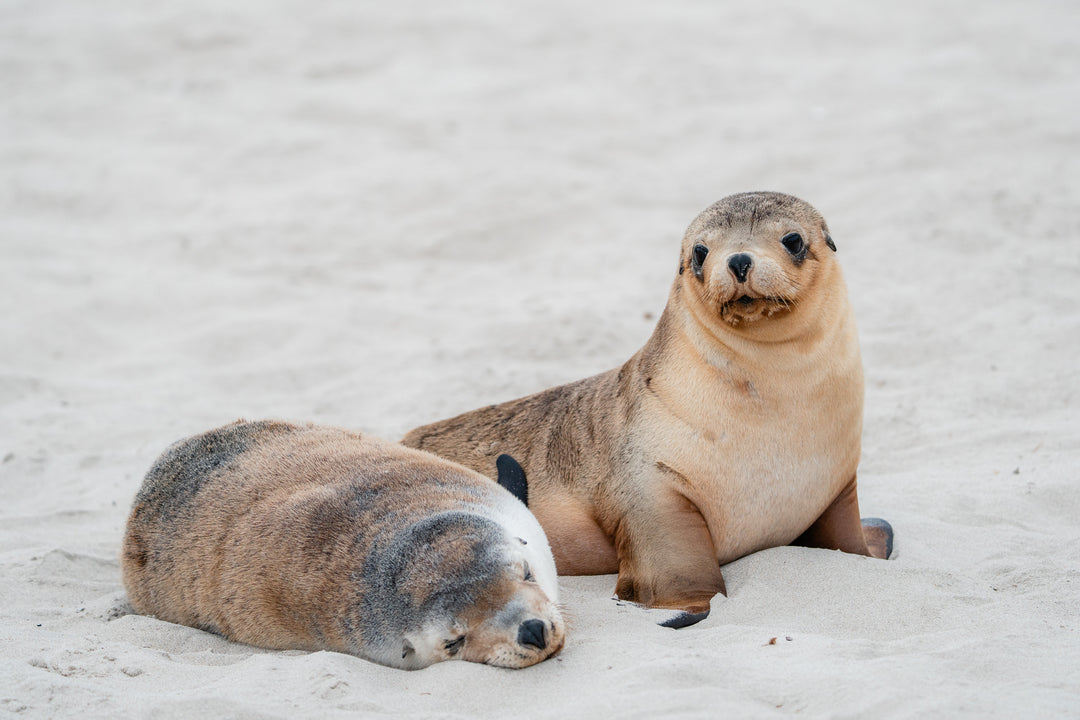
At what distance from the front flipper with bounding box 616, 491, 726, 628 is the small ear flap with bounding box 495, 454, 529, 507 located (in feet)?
1.53

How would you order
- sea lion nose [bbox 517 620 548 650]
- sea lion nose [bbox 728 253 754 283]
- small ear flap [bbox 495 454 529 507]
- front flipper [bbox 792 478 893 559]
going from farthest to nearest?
small ear flap [bbox 495 454 529 507] → front flipper [bbox 792 478 893 559] → sea lion nose [bbox 728 253 754 283] → sea lion nose [bbox 517 620 548 650]

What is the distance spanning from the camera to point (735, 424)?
3947mm

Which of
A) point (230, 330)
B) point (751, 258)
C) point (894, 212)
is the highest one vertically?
point (751, 258)

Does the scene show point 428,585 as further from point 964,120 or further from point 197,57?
point 197,57

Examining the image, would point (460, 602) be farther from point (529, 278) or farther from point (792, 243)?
point (529, 278)

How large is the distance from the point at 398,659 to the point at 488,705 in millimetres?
401

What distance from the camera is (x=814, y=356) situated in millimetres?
3951

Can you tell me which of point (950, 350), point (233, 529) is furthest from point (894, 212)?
point (233, 529)

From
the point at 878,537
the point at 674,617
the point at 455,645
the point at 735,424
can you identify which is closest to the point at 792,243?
the point at 735,424

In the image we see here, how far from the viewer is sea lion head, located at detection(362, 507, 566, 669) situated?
3.13 metres

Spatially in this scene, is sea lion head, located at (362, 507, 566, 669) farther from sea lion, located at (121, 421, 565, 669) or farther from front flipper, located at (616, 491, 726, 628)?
front flipper, located at (616, 491, 726, 628)

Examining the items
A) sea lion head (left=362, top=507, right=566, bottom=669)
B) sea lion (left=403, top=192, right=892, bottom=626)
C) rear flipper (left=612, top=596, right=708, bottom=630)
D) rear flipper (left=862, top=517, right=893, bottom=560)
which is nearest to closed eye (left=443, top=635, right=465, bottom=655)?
sea lion head (left=362, top=507, right=566, bottom=669)

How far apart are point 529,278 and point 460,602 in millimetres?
5018

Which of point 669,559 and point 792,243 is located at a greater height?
point 792,243
